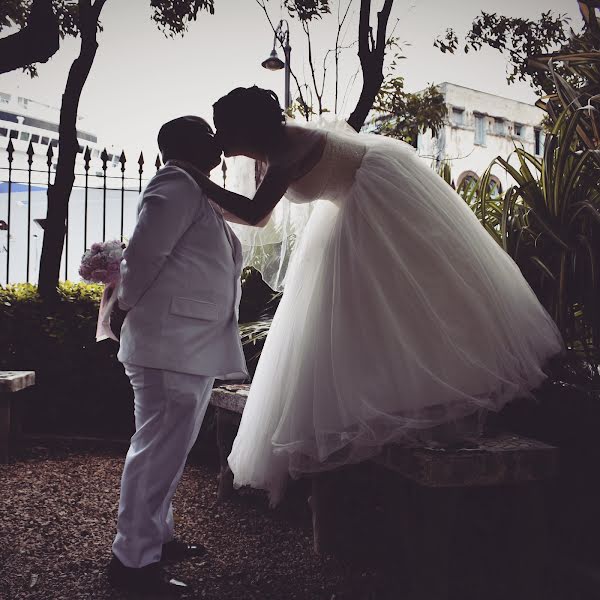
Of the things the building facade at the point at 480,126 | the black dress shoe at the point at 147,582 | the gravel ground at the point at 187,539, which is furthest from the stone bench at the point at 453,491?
the building facade at the point at 480,126

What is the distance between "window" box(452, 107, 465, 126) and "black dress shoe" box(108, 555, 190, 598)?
95.0 ft

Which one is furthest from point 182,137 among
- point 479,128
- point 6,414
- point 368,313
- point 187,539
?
point 479,128

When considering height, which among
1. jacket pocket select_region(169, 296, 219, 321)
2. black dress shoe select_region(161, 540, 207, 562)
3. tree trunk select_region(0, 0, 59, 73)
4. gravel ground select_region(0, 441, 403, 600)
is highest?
tree trunk select_region(0, 0, 59, 73)

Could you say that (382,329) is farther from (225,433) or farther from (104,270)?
(225,433)

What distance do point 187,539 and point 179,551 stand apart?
331mm

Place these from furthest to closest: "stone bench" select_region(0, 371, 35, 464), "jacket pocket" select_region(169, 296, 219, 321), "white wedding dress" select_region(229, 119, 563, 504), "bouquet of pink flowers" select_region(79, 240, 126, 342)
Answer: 1. "stone bench" select_region(0, 371, 35, 464)
2. "bouquet of pink flowers" select_region(79, 240, 126, 342)
3. "jacket pocket" select_region(169, 296, 219, 321)
4. "white wedding dress" select_region(229, 119, 563, 504)

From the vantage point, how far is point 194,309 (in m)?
2.35

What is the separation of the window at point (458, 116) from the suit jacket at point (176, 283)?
2843 centimetres

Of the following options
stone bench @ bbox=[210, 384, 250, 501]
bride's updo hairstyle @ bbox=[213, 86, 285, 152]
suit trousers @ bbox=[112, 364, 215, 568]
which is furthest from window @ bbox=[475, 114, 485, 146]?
suit trousers @ bbox=[112, 364, 215, 568]

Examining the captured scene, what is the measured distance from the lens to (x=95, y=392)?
16.7 ft

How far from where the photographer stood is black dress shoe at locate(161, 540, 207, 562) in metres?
2.64

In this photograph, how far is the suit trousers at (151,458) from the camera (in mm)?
2291

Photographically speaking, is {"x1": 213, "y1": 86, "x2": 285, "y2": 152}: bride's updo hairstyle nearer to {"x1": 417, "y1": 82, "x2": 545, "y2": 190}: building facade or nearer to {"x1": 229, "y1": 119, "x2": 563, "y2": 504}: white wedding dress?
{"x1": 229, "y1": 119, "x2": 563, "y2": 504}: white wedding dress

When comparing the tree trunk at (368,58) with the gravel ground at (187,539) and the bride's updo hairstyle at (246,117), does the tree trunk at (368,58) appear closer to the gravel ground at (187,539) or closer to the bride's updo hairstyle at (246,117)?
the bride's updo hairstyle at (246,117)
